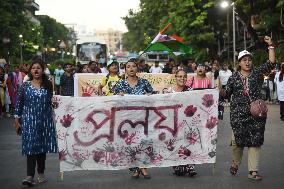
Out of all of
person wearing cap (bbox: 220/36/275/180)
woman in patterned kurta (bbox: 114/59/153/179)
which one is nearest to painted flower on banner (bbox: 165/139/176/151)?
woman in patterned kurta (bbox: 114/59/153/179)

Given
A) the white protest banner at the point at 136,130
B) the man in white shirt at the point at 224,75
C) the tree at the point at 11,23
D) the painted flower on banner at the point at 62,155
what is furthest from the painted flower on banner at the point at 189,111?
the tree at the point at 11,23

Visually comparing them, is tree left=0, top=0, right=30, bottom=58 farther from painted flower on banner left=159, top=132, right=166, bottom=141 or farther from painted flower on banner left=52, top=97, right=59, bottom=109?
painted flower on banner left=159, top=132, right=166, bottom=141

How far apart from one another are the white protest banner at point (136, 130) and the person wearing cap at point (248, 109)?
1.08ft

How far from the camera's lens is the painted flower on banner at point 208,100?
792 centimetres

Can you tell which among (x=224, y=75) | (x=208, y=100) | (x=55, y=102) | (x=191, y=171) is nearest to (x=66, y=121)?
(x=55, y=102)

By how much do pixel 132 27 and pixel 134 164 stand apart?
79387 mm

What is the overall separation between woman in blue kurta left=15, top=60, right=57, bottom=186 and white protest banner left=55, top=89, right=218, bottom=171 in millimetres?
136

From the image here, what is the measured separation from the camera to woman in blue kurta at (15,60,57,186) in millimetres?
7449

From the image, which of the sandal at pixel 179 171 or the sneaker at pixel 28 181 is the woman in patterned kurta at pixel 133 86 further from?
the sneaker at pixel 28 181

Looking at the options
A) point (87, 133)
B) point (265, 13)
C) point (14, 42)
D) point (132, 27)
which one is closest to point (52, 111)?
point (87, 133)

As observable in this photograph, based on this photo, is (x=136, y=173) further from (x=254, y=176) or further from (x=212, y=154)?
(x=254, y=176)

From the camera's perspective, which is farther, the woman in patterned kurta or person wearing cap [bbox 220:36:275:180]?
the woman in patterned kurta

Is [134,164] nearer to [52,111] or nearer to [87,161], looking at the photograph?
[87,161]

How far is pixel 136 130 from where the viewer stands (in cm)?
779
